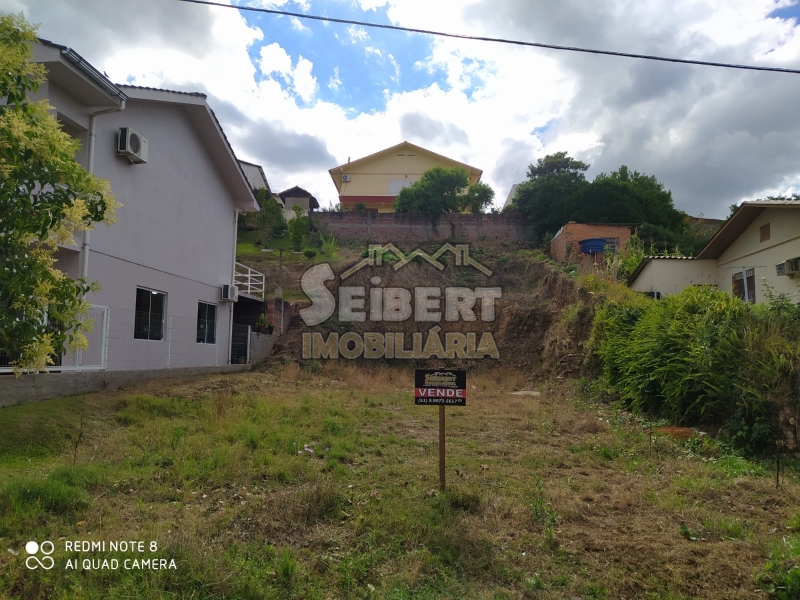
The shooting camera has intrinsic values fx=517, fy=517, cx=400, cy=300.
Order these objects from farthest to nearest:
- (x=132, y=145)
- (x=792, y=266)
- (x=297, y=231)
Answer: (x=297, y=231)
(x=792, y=266)
(x=132, y=145)

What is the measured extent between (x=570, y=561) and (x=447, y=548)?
838mm

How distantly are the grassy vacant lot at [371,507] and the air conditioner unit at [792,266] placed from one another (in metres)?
6.09

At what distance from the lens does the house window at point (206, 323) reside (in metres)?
13.2

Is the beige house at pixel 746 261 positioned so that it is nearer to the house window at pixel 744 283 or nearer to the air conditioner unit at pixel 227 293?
the house window at pixel 744 283

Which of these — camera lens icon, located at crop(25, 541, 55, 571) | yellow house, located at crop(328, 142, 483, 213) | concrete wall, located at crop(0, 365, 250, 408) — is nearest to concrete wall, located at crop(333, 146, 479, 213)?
yellow house, located at crop(328, 142, 483, 213)

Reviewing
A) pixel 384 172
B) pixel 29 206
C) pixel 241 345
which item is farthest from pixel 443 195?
pixel 29 206

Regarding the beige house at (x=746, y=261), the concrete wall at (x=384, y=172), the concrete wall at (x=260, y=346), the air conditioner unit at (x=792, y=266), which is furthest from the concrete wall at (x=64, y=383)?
the concrete wall at (x=384, y=172)

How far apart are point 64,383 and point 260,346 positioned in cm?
858

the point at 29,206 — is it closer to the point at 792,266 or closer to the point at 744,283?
the point at 792,266

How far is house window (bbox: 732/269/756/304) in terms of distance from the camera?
41.3ft

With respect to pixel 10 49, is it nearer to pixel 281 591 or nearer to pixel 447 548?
pixel 281 591

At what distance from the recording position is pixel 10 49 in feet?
10.8

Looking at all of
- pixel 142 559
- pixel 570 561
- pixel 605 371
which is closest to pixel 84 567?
pixel 142 559

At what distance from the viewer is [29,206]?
3.21 m
